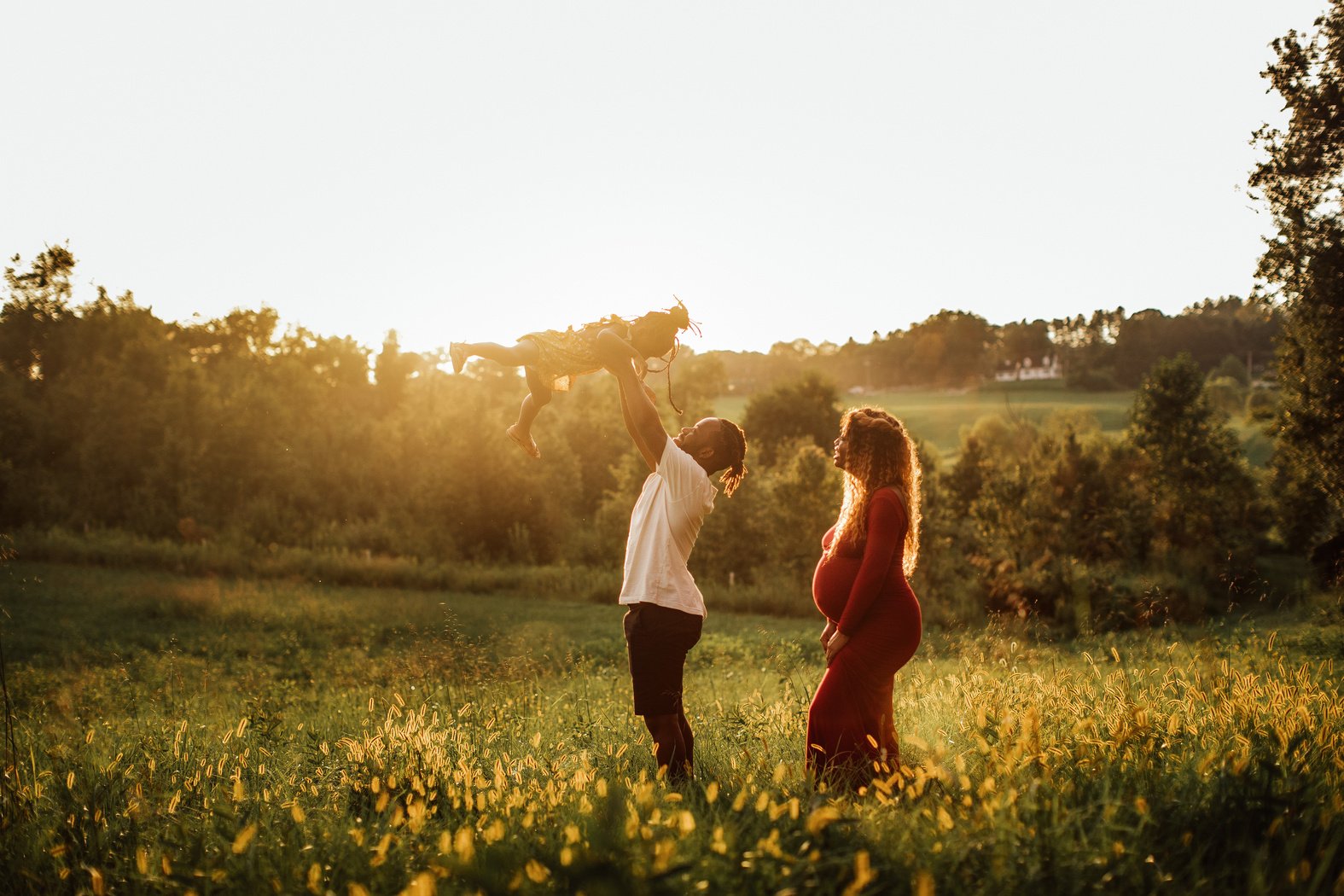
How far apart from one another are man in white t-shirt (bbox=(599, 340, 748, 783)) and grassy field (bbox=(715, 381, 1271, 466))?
6539 centimetres

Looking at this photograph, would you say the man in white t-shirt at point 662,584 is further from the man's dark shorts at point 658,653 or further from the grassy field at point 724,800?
the grassy field at point 724,800

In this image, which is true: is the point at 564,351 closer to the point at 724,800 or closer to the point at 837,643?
the point at 837,643

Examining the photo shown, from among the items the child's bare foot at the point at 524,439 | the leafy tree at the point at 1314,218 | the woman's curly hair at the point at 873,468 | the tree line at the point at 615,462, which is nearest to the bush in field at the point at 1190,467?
the tree line at the point at 615,462

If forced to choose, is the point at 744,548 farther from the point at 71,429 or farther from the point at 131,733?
the point at 71,429

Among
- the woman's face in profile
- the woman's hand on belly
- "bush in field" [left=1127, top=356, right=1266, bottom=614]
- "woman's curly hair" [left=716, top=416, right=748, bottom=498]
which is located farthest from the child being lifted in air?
"bush in field" [left=1127, top=356, right=1266, bottom=614]

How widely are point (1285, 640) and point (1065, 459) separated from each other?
24823 mm

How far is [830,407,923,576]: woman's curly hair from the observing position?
507 cm

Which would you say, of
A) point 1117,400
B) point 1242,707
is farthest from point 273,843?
point 1117,400

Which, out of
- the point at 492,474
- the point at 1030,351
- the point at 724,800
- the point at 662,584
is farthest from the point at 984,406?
the point at 724,800

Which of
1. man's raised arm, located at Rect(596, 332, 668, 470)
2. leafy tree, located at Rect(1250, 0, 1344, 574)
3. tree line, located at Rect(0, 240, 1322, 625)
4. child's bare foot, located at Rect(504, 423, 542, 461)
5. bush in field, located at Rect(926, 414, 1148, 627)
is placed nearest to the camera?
man's raised arm, located at Rect(596, 332, 668, 470)

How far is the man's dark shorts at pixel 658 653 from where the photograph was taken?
484cm

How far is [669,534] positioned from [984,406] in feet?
318

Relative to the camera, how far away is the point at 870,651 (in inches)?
194

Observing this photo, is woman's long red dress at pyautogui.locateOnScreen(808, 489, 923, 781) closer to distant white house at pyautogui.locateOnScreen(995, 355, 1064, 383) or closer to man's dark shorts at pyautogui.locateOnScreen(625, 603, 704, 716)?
man's dark shorts at pyautogui.locateOnScreen(625, 603, 704, 716)
